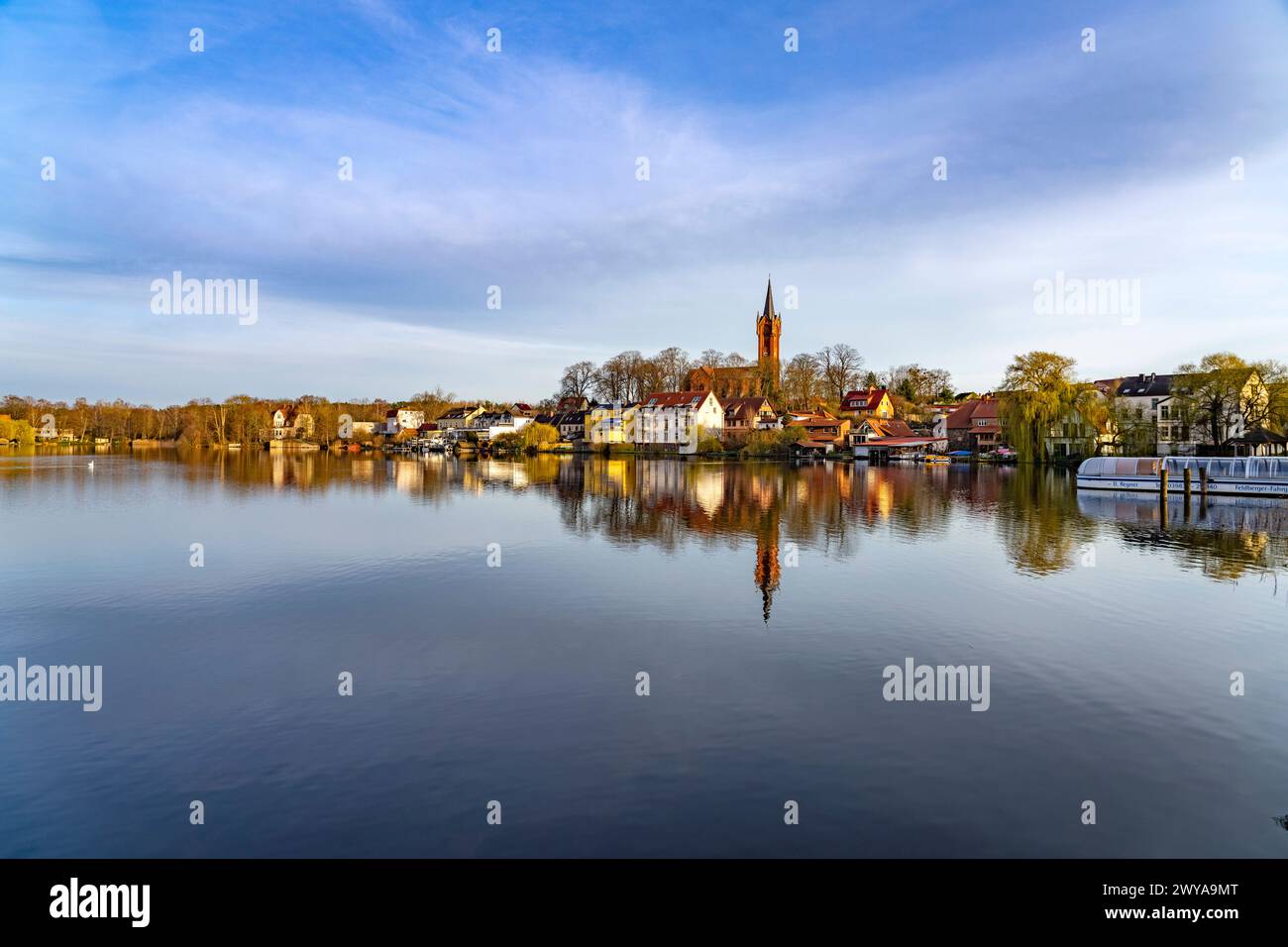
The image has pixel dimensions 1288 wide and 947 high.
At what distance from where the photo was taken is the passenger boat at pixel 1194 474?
4156 cm

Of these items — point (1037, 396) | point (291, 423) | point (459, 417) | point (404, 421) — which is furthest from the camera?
point (404, 421)

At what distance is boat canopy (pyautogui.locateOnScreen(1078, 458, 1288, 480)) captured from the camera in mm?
41844

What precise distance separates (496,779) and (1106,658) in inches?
402

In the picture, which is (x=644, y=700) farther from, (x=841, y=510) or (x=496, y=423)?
(x=496, y=423)

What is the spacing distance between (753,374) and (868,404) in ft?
73.0

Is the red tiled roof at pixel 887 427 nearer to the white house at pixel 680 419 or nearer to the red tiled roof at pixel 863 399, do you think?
the red tiled roof at pixel 863 399

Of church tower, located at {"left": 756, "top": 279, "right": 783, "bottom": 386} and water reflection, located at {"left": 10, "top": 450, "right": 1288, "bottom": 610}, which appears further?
church tower, located at {"left": 756, "top": 279, "right": 783, "bottom": 386}

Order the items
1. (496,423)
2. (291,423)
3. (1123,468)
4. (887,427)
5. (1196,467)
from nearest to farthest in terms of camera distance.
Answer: (1196,467) < (1123,468) < (887,427) < (496,423) < (291,423)

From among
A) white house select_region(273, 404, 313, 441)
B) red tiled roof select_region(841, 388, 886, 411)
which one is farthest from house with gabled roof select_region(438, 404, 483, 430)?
red tiled roof select_region(841, 388, 886, 411)

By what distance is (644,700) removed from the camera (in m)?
10.7

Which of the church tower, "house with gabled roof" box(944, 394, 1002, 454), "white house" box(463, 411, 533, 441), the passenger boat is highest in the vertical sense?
the church tower

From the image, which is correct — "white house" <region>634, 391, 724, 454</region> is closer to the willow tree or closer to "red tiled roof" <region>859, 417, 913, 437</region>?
"red tiled roof" <region>859, 417, 913, 437</region>

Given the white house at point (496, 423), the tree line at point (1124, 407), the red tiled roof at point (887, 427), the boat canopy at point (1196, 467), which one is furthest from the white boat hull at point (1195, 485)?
the white house at point (496, 423)

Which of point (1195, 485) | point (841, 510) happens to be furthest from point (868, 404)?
point (841, 510)
